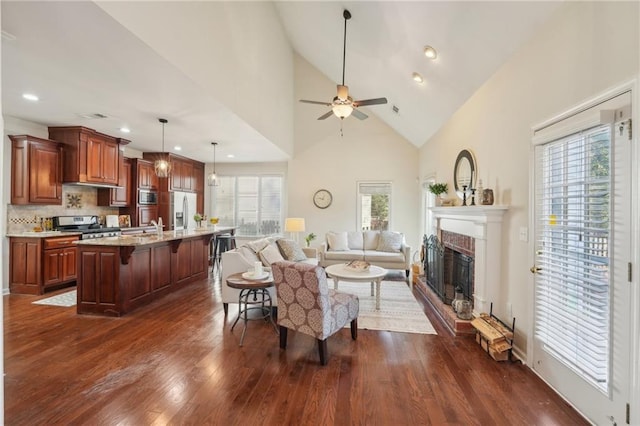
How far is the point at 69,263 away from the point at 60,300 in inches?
34.7

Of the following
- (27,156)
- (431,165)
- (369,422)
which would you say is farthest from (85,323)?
(431,165)

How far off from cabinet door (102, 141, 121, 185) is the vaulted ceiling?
403 millimetres

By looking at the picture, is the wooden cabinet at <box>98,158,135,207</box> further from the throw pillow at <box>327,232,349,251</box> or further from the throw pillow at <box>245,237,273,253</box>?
the throw pillow at <box>327,232,349,251</box>

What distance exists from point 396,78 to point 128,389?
199 inches

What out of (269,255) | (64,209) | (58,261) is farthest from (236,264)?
(64,209)

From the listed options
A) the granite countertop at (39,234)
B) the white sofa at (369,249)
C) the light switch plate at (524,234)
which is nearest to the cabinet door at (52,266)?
the granite countertop at (39,234)

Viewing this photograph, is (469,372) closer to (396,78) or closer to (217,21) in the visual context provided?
(396,78)

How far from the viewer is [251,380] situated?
2.67 metres

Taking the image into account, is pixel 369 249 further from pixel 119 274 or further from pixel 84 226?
pixel 84 226

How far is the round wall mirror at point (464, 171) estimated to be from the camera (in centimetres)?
416

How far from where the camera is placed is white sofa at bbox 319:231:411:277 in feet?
20.4

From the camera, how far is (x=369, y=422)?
221 centimetres

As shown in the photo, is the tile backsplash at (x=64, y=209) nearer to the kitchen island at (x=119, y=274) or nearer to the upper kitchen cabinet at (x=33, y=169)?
the upper kitchen cabinet at (x=33, y=169)

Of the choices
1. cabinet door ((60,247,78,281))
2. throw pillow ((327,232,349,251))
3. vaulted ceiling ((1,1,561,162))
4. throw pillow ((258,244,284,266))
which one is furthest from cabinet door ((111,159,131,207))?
throw pillow ((327,232,349,251))
